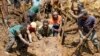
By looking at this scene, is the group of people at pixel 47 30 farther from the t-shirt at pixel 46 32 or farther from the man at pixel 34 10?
the man at pixel 34 10

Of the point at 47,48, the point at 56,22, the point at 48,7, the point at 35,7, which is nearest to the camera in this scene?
the point at 47,48

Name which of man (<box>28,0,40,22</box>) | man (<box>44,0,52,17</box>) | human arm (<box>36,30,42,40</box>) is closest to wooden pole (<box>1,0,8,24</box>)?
man (<box>28,0,40,22</box>)

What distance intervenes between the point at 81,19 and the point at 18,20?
400 centimetres

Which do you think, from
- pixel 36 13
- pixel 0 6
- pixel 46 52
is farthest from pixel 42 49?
pixel 0 6

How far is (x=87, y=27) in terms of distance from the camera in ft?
42.3

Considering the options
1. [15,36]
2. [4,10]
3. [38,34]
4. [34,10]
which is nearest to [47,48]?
[38,34]

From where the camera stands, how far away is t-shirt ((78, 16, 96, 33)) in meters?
12.8

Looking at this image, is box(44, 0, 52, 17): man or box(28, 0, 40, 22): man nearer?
box(28, 0, 40, 22): man

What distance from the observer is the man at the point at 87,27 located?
12760mm

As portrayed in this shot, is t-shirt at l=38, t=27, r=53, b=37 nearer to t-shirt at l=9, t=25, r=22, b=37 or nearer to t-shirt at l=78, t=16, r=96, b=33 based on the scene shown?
t-shirt at l=9, t=25, r=22, b=37

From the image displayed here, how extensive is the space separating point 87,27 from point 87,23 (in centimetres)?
15

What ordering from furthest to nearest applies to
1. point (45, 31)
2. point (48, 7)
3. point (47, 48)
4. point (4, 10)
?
point (48, 7) → point (4, 10) → point (45, 31) → point (47, 48)

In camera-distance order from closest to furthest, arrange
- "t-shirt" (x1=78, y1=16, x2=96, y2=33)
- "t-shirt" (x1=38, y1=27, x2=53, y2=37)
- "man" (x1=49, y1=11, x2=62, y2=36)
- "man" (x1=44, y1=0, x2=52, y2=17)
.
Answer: "t-shirt" (x1=78, y1=16, x2=96, y2=33)
"t-shirt" (x1=38, y1=27, x2=53, y2=37)
"man" (x1=49, y1=11, x2=62, y2=36)
"man" (x1=44, y1=0, x2=52, y2=17)

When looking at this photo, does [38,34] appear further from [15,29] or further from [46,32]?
[15,29]
